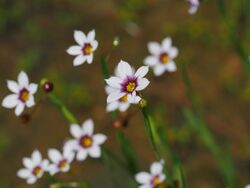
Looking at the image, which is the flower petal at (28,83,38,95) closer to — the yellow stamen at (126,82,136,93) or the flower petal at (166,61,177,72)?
the yellow stamen at (126,82,136,93)

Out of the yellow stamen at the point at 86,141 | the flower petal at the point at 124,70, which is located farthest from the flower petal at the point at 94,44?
the yellow stamen at the point at 86,141

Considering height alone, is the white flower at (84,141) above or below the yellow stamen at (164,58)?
below

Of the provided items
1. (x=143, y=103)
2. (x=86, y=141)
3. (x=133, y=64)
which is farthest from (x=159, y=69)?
(x=133, y=64)

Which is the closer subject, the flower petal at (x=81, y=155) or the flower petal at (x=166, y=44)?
the flower petal at (x=81, y=155)

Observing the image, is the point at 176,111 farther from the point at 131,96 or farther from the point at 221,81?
the point at 131,96

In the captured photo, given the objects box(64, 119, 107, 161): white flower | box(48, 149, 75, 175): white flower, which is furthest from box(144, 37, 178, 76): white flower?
box(48, 149, 75, 175): white flower

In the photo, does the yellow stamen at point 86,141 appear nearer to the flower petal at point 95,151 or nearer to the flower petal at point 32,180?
the flower petal at point 95,151
